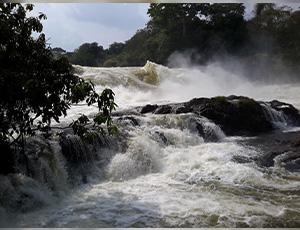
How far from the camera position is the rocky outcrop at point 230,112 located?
645 cm

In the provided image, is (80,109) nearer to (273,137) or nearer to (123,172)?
(123,172)

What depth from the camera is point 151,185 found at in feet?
11.3

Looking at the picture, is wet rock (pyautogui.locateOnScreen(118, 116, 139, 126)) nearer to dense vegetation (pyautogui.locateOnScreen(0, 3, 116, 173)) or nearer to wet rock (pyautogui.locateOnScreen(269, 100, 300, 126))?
dense vegetation (pyautogui.locateOnScreen(0, 3, 116, 173))

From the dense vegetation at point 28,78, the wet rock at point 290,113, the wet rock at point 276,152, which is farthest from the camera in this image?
the wet rock at point 290,113

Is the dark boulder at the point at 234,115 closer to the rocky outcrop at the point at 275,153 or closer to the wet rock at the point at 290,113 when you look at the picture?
the rocky outcrop at the point at 275,153

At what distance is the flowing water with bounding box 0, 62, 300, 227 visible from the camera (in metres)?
2.57

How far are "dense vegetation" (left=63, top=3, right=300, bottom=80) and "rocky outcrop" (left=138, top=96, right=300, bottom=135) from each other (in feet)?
33.8

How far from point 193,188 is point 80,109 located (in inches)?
191

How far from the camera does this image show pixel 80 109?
7512 mm

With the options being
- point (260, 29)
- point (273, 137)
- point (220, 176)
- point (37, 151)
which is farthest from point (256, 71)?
point (37, 151)

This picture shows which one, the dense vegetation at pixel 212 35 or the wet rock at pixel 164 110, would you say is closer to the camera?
the wet rock at pixel 164 110

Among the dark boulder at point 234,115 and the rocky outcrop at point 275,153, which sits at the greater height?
the dark boulder at point 234,115

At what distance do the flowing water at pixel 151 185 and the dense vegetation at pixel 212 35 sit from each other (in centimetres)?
1289

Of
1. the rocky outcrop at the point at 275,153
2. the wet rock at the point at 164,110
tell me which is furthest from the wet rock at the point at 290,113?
the wet rock at the point at 164,110
